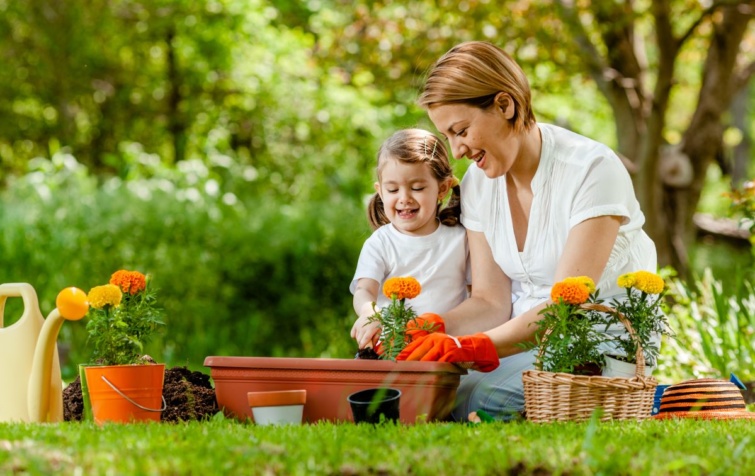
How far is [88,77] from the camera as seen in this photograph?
41.8 ft

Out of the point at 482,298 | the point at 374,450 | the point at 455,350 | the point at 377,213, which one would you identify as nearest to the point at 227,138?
the point at 377,213

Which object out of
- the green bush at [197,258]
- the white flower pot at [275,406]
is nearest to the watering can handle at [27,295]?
the white flower pot at [275,406]

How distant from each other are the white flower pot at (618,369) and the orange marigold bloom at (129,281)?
1.60 m

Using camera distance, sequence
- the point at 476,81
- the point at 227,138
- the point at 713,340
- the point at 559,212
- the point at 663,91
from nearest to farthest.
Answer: the point at 476,81 → the point at 559,212 → the point at 713,340 → the point at 663,91 → the point at 227,138

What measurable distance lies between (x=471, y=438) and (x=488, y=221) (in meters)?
1.28

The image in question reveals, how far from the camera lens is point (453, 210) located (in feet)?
13.4

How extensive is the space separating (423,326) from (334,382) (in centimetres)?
39

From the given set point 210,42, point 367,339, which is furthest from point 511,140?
point 210,42

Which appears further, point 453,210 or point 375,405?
point 453,210

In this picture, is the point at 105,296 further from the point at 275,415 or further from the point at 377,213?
the point at 377,213

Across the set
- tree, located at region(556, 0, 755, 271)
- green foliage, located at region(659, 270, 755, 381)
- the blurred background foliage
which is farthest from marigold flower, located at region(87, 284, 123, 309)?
tree, located at region(556, 0, 755, 271)

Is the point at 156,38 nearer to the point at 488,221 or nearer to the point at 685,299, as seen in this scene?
the point at 685,299

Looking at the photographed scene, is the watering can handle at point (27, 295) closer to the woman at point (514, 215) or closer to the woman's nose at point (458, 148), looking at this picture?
the woman at point (514, 215)

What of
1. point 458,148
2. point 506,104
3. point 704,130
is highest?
point 704,130
